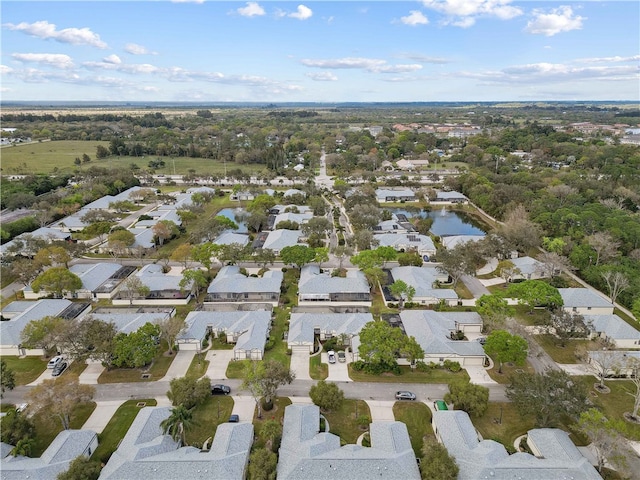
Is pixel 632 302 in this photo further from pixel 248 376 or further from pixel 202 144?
pixel 202 144

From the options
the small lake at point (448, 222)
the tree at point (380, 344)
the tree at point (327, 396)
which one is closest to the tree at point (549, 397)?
the tree at point (380, 344)

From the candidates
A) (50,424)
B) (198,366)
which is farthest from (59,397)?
(198,366)

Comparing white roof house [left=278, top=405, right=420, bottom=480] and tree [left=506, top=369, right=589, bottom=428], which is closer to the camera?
white roof house [left=278, top=405, right=420, bottom=480]

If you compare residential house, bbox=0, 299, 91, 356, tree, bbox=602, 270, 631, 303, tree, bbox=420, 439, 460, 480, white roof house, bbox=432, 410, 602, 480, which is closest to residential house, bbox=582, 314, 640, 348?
tree, bbox=602, 270, 631, 303

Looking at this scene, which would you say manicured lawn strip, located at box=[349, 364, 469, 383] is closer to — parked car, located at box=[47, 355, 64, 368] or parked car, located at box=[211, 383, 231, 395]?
parked car, located at box=[211, 383, 231, 395]

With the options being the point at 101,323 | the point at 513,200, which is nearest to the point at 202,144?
the point at 513,200

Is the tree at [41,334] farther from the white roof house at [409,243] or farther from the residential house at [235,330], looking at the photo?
the white roof house at [409,243]
